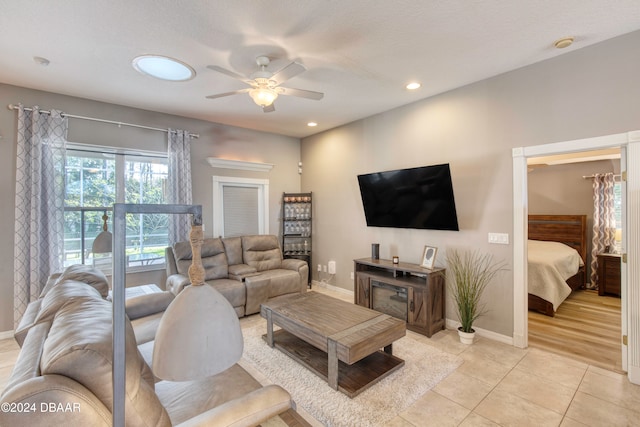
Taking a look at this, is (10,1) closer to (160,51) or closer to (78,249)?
(160,51)

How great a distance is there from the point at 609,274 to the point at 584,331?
2167 millimetres

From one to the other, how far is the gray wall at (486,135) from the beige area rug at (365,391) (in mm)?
1002

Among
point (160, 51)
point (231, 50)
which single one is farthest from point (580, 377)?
point (160, 51)

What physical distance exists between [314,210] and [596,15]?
4419 mm

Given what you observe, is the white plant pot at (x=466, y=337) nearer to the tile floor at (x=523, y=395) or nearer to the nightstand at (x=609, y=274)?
the tile floor at (x=523, y=395)

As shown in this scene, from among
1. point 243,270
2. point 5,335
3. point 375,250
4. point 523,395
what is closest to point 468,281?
point 523,395

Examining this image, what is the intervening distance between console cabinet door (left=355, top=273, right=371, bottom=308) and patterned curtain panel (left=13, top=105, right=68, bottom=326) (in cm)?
382

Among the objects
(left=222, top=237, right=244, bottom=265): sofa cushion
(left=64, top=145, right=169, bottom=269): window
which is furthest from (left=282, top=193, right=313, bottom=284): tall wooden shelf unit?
(left=64, top=145, right=169, bottom=269): window

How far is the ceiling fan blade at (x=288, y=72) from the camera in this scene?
2.24 metres

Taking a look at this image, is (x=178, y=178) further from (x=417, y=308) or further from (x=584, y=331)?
(x=584, y=331)

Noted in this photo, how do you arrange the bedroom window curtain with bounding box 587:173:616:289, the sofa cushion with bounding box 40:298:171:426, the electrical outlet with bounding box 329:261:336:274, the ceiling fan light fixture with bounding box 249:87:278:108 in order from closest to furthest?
the sofa cushion with bounding box 40:298:171:426
the ceiling fan light fixture with bounding box 249:87:278:108
the bedroom window curtain with bounding box 587:173:616:289
the electrical outlet with bounding box 329:261:336:274

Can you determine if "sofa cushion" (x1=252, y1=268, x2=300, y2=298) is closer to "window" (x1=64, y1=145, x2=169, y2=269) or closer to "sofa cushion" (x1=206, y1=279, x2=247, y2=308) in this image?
"sofa cushion" (x1=206, y1=279, x2=247, y2=308)

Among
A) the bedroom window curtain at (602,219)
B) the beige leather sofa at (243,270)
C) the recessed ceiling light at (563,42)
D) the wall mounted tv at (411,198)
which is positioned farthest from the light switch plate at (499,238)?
the bedroom window curtain at (602,219)

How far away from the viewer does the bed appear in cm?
388
